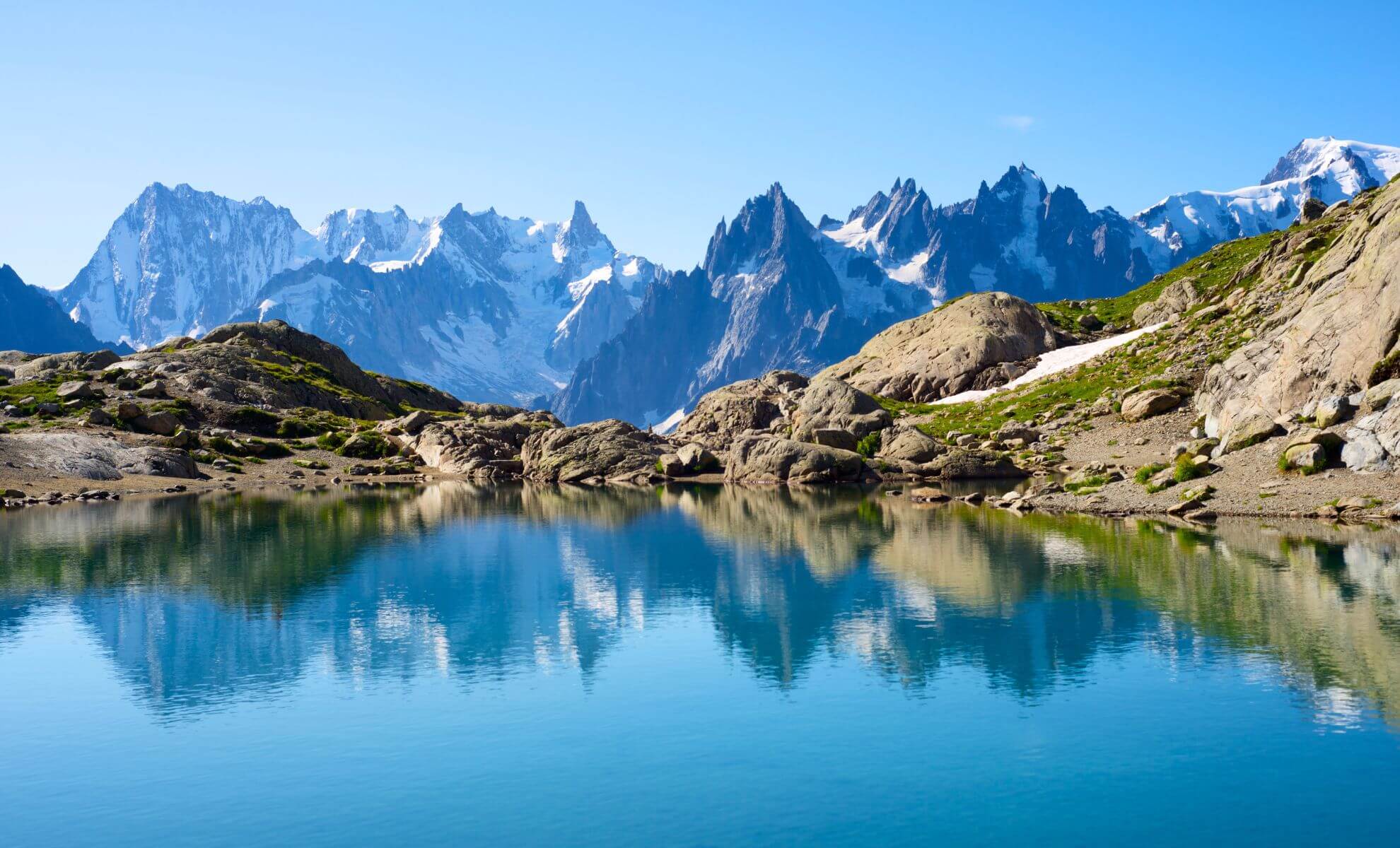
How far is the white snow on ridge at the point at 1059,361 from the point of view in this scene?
12519 centimetres

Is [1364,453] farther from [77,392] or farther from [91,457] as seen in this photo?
[77,392]

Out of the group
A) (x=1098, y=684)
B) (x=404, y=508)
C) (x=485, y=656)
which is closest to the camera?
(x=1098, y=684)

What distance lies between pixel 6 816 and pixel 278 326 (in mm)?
180064

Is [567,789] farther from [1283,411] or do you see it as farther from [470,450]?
[470,450]

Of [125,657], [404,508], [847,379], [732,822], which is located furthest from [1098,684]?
[847,379]

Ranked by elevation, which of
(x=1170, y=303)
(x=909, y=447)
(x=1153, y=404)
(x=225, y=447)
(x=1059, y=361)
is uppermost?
(x=1170, y=303)

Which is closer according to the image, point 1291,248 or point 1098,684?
point 1098,684

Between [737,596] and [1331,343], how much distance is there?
1603 inches

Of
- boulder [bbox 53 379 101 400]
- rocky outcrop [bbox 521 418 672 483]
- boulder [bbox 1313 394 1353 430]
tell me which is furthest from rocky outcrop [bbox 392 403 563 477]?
boulder [bbox 1313 394 1353 430]

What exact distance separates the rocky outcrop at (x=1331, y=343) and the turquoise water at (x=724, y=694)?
1436 cm

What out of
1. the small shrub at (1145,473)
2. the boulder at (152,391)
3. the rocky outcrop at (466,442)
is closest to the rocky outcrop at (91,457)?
the boulder at (152,391)

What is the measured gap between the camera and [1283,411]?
64.3 metres

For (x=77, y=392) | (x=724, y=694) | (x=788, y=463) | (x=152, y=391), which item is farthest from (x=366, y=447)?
(x=724, y=694)

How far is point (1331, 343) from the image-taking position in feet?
209
